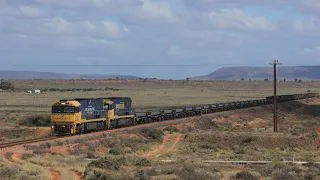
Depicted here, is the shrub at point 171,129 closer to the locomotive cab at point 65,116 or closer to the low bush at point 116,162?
the locomotive cab at point 65,116

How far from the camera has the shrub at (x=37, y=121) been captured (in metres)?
60.7

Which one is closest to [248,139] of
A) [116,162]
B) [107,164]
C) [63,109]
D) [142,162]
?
[63,109]

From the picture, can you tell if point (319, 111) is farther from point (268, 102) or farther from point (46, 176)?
point (46, 176)

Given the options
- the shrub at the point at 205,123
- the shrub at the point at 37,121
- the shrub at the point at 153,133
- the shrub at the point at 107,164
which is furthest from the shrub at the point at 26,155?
the shrub at the point at 205,123

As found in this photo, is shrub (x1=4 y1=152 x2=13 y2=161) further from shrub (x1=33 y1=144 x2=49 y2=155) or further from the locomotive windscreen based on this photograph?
the locomotive windscreen

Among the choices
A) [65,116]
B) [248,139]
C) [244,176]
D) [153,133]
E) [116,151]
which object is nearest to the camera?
[244,176]

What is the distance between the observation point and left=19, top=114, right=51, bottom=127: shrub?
2391 inches

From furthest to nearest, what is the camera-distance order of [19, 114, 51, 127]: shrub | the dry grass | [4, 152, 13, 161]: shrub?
[19, 114, 51, 127]: shrub < [4, 152, 13, 161]: shrub < the dry grass

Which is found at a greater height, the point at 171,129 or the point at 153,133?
the point at 153,133

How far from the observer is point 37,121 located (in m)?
61.2

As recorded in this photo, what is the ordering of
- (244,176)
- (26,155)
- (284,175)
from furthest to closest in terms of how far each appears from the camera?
(26,155) < (284,175) < (244,176)

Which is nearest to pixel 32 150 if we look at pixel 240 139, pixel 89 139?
pixel 89 139

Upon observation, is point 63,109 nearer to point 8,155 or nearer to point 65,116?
point 65,116

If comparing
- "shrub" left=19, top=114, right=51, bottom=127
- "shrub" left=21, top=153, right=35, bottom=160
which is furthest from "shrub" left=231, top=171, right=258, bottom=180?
"shrub" left=19, top=114, right=51, bottom=127
